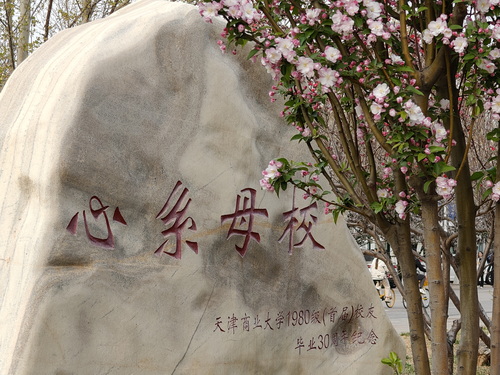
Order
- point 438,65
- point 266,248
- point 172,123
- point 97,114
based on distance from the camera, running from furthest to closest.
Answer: point 266,248 → point 172,123 → point 97,114 → point 438,65

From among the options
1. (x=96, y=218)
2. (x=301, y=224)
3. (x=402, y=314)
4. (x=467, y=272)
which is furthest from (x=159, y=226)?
(x=402, y=314)

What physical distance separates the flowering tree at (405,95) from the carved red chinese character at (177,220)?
4.16 feet

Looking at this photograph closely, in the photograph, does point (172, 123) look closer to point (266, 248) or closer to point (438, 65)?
point (266, 248)

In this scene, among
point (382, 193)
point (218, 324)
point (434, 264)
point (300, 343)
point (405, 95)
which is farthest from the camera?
point (300, 343)

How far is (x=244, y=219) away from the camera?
15.8 ft

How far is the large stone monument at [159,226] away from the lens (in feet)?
13.1

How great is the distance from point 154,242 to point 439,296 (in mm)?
1870

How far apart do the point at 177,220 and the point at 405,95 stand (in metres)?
2.00

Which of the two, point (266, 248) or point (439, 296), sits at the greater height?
point (266, 248)

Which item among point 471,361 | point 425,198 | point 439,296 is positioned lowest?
point 471,361

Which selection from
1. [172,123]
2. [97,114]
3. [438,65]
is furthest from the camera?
[172,123]

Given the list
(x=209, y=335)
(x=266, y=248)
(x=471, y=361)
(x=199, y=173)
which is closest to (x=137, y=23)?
(x=199, y=173)

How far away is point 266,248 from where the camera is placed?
4902mm

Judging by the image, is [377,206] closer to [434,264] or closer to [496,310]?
[434,264]
